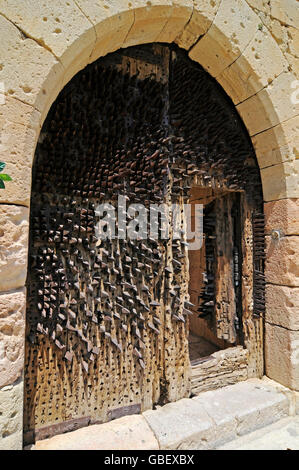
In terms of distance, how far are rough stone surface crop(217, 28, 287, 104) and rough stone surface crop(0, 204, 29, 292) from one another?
7.55 feet

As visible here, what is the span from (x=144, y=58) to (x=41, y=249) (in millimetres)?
1951

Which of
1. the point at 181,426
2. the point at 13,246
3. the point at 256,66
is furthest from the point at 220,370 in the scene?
the point at 256,66

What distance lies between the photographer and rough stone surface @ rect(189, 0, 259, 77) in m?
2.25

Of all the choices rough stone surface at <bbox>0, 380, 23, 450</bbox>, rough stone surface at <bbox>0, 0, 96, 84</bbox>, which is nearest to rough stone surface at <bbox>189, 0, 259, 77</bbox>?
rough stone surface at <bbox>0, 0, 96, 84</bbox>

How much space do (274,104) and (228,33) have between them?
770 mm

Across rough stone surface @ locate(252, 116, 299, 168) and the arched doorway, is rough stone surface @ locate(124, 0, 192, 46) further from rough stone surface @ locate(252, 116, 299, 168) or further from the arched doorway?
rough stone surface @ locate(252, 116, 299, 168)

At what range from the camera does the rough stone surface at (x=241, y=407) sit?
2189mm

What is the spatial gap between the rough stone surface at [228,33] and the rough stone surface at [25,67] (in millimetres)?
1445

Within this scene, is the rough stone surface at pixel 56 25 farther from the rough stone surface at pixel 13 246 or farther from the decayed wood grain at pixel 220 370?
the decayed wood grain at pixel 220 370

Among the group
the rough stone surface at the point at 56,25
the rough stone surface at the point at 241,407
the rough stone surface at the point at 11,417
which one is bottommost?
the rough stone surface at the point at 241,407

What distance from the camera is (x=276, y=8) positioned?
2.54m

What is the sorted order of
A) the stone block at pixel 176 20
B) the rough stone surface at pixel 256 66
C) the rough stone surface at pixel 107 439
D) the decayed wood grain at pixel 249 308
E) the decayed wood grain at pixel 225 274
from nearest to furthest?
the rough stone surface at pixel 107 439, the stone block at pixel 176 20, the rough stone surface at pixel 256 66, the decayed wood grain at pixel 249 308, the decayed wood grain at pixel 225 274

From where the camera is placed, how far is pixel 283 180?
2.69m

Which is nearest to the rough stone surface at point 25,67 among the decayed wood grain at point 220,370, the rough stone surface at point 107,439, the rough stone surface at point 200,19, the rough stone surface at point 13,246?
the rough stone surface at point 13,246
